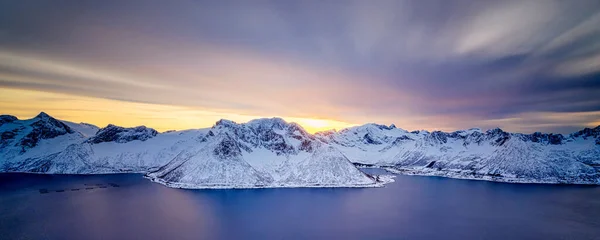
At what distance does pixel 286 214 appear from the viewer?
94812mm

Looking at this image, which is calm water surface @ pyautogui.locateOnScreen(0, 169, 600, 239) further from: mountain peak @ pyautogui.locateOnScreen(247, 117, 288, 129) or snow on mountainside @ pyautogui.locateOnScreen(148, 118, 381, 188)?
mountain peak @ pyautogui.locateOnScreen(247, 117, 288, 129)

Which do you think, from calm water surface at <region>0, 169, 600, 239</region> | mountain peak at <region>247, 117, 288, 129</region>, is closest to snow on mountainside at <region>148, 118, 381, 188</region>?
mountain peak at <region>247, 117, 288, 129</region>

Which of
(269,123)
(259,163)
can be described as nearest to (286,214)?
(259,163)

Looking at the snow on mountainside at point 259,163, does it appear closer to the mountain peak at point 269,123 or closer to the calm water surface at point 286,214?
the mountain peak at point 269,123

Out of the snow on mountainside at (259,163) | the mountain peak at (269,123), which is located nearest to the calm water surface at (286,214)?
the snow on mountainside at (259,163)

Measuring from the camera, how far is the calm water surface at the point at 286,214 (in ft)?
242

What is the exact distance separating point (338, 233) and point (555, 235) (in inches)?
2158

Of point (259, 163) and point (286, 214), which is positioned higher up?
point (259, 163)

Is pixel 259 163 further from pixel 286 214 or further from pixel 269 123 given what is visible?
pixel 286 214

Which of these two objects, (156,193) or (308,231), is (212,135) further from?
(308,231)

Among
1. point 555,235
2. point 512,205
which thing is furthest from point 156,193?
point 512,205

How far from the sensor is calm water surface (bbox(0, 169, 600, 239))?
7369 cm

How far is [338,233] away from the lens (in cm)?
7419

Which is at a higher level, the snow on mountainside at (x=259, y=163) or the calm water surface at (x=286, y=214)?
the snow on mountainside at (x=259, y=163)
